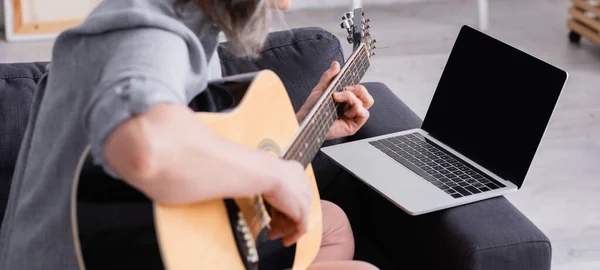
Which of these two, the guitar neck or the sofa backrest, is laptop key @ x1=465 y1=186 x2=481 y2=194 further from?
the sofa backrest

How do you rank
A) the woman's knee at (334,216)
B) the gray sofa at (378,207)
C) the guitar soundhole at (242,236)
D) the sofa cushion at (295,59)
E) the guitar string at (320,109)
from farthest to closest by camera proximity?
1. the sofa cushion at (295,59)
2. the woman's knee at (334,216)
3. the gray sofa at (378,207)
4. the guitar string at (320,109)
5. the guitar soundhole at (242,236)

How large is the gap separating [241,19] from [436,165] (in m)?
0.65

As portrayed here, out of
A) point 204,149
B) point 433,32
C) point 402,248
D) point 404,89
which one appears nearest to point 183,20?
point 204,149

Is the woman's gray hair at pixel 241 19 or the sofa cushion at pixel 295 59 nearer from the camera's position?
the woman's gray hair at pixel 241 19

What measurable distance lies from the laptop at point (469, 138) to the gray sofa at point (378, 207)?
0.05 m

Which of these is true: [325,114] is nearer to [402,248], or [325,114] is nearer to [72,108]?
[402,248]

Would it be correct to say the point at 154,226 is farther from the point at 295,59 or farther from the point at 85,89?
the point at 295,59

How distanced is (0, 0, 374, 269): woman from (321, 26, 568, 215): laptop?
0.42 metres

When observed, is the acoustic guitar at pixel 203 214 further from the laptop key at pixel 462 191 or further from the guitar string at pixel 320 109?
the laptop key at pixel 462 191

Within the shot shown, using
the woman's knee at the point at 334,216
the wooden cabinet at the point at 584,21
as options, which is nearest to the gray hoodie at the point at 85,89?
the woman's knee at the point at 334,216

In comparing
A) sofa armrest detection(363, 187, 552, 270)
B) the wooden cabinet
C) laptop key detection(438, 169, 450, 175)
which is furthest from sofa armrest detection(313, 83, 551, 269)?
the wooden cabinet

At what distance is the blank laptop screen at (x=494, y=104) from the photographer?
1546mm

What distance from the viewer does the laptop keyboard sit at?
1.56 meters

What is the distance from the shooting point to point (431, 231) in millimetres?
1514
